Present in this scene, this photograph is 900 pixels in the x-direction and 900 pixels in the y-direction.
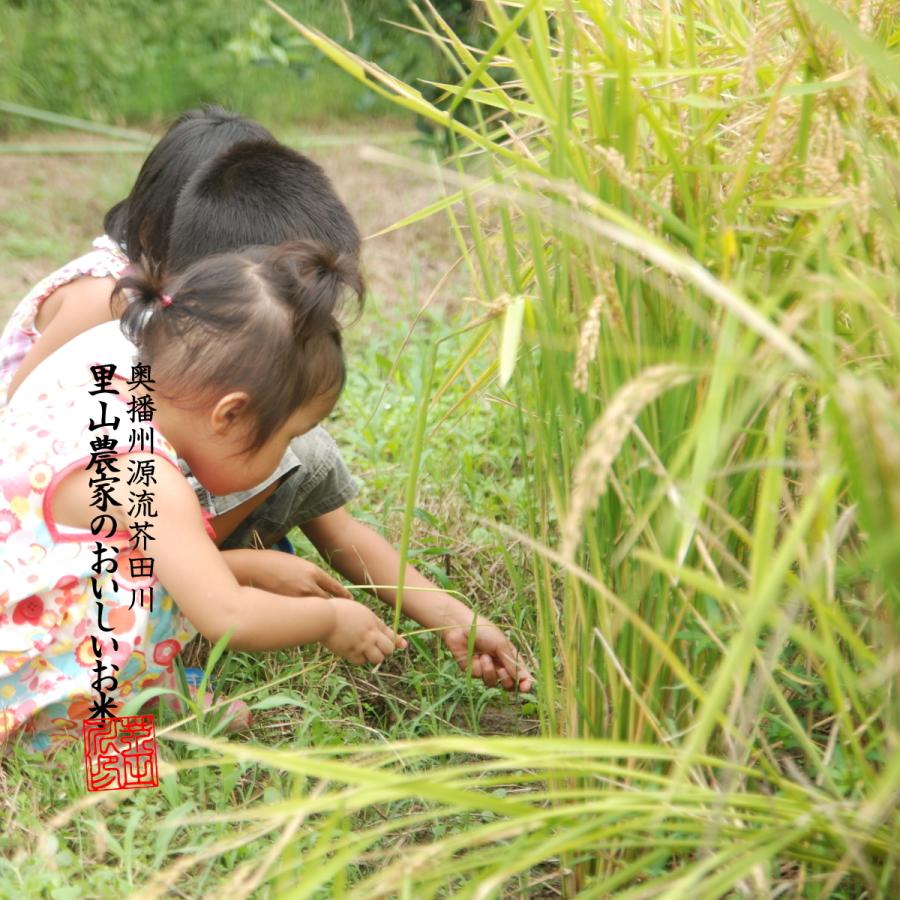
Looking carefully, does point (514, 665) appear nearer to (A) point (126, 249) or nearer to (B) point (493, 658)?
(B) point (493, 658)

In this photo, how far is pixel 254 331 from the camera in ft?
5.17

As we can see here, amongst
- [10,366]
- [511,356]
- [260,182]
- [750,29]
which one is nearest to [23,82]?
[10,366]

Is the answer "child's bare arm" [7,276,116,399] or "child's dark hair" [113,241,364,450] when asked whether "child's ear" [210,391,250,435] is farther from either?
"child's bare arm" [7,276,116,399]

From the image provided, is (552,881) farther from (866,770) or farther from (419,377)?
(419,377)

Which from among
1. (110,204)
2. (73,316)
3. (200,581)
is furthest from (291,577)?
(110,204)

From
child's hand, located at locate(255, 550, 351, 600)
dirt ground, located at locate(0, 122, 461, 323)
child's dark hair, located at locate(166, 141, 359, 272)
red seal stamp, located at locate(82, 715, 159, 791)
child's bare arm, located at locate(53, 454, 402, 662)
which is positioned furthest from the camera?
dirt ground, located at locate(0, 122, 461, 323)

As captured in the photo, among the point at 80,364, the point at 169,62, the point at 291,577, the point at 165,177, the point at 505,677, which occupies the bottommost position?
the point at 505,677

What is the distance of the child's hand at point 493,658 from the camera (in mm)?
1731

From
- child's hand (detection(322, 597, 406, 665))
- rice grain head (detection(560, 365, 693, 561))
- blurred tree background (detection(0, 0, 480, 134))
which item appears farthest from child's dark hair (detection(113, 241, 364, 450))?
blurred tree background (detection(0, 0, 480, 134))

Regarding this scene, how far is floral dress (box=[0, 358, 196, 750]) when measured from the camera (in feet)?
5.26

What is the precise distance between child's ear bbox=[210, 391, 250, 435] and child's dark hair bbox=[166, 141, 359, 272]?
16.1 inches

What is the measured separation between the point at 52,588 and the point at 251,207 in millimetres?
681

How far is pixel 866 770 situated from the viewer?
3.27ft

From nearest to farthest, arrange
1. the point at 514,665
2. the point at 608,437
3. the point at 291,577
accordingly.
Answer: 1. the point at 608,437
2. the point at 514,665
3. the point at 291,577
